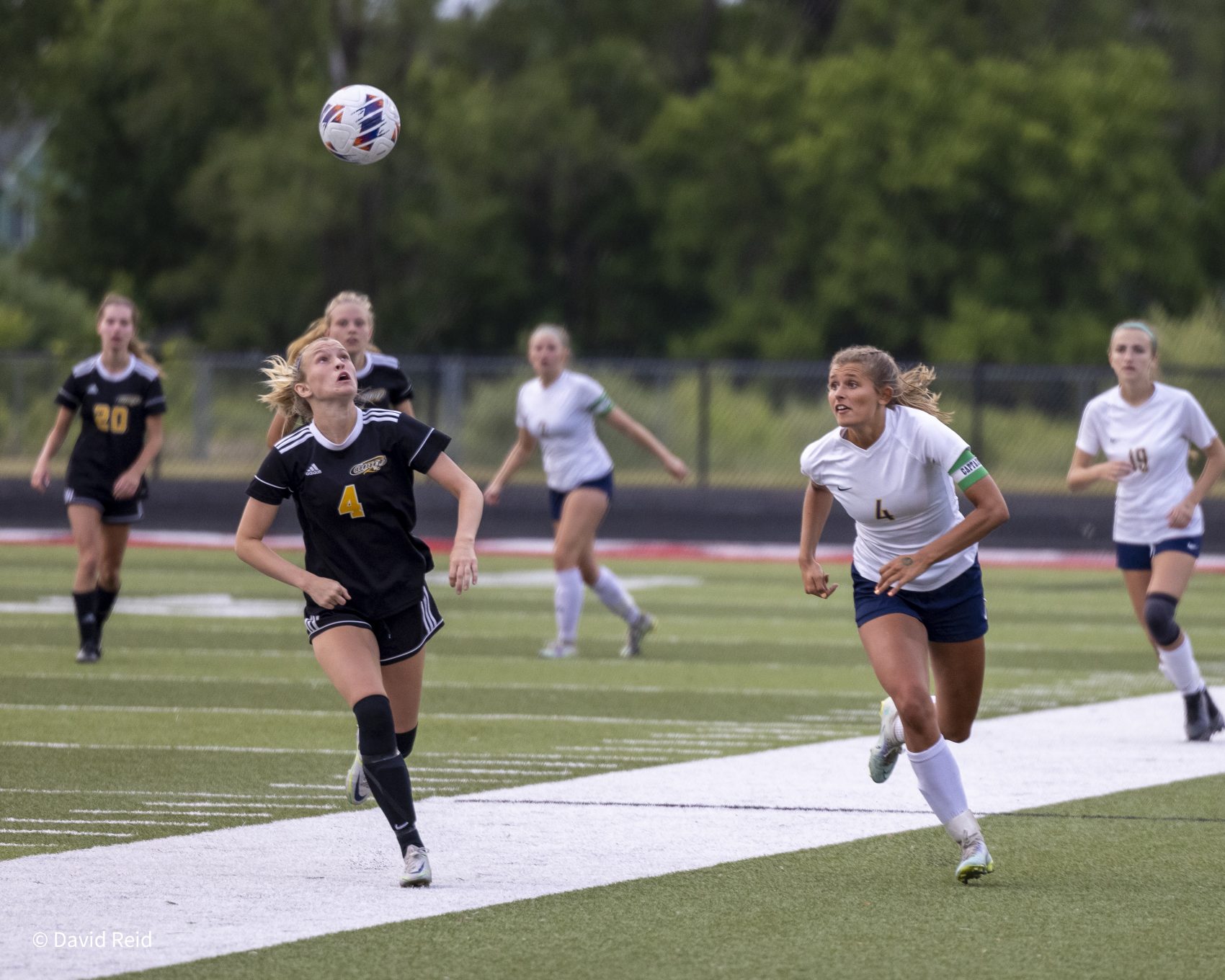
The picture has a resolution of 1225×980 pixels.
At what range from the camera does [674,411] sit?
2809 centimetres

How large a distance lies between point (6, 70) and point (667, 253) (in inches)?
893

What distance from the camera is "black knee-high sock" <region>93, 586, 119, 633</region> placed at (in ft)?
42.8

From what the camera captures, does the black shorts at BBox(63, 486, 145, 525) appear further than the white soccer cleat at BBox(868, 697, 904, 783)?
Yes

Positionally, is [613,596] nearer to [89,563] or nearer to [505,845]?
[89,563]

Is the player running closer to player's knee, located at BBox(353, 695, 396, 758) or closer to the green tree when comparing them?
player's knee, located at BBox(353, 695, 396, 758)

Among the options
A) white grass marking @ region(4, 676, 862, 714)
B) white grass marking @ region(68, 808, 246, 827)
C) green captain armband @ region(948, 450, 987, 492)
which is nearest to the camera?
green captain armband @ region(948, 450, 987, 492)

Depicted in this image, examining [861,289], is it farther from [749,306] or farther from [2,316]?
[2,316]

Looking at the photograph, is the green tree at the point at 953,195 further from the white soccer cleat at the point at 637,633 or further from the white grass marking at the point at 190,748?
the white grass marking at the point at 190,748

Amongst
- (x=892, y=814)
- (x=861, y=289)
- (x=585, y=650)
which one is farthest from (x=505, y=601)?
(x=861, y=289)

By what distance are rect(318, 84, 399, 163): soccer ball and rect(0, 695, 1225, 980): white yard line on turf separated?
10.9 feet

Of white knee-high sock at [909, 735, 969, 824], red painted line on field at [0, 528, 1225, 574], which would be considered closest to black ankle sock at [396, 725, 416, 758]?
white knee-high sock at [909, 735, 969, 824]

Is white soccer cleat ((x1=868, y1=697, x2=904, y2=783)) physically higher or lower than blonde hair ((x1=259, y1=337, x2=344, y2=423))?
lower

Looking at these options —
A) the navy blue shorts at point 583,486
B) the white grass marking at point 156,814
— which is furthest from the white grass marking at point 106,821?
the navy blue shorts at point 583,486

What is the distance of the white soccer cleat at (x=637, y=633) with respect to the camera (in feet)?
46.0
